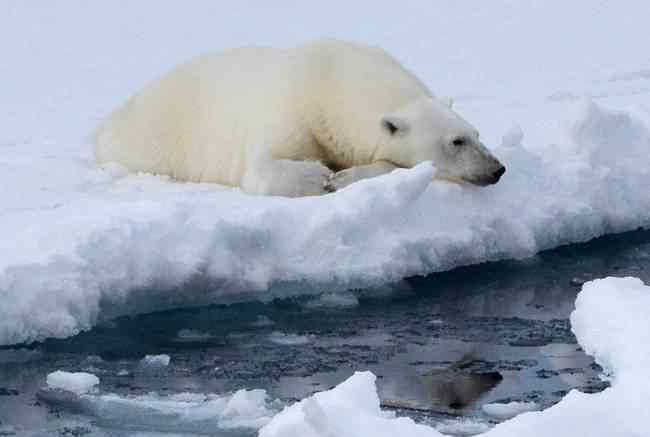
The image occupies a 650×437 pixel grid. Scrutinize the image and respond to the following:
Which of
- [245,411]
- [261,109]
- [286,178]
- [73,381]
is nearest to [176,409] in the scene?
[245,411]

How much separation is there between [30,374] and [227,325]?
770 millimetres

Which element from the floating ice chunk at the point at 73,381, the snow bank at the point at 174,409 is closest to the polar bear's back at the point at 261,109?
the floating ice chunk at the point at 73,381

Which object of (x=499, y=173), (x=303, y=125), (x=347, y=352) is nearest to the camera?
(x=347, y=352)

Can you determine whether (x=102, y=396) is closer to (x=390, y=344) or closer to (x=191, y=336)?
(x=191, y=336)

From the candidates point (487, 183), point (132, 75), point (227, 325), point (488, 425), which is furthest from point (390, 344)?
point (132, 75)

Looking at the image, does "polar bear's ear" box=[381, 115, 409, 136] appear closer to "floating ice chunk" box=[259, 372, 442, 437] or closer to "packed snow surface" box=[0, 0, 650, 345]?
"packed snow surface" box=[0, 0, 650, 345]

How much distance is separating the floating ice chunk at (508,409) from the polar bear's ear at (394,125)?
241 cm

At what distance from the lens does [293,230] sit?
554 centimetres

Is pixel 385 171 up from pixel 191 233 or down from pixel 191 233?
up

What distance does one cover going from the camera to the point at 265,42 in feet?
43.8

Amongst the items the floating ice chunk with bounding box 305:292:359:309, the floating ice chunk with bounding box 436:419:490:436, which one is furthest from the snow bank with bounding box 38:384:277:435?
the floating ice chunk with bounding box 305:292:359:309

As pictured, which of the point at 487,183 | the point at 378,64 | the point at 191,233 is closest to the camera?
the point at 191,233

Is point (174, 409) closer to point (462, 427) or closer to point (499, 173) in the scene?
point (462, 427)

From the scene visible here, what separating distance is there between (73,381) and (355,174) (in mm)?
2112
